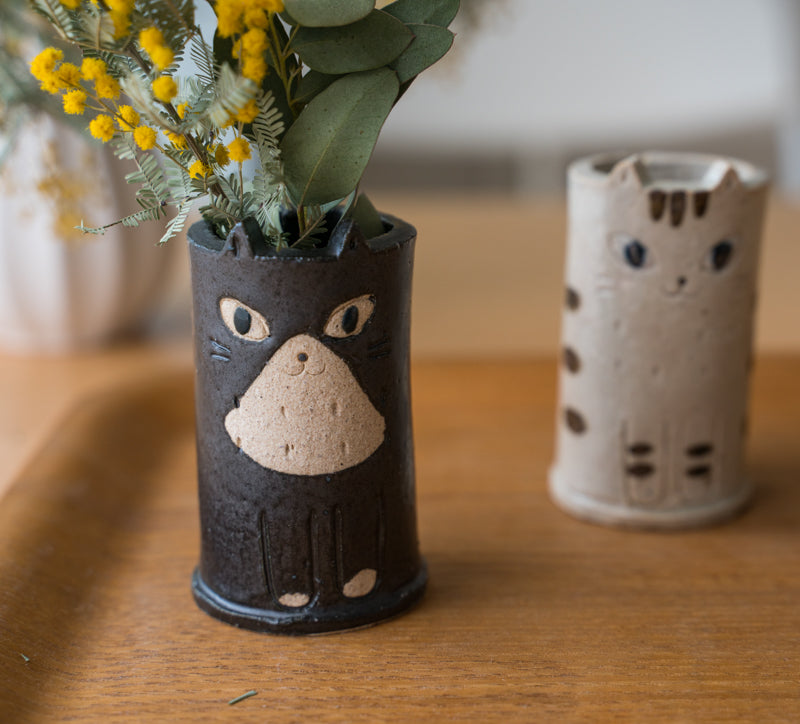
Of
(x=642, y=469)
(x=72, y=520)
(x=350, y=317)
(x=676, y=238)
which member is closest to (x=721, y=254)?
(x=676, y=238)

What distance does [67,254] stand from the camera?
0.85 metres

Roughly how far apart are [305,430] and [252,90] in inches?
6.2

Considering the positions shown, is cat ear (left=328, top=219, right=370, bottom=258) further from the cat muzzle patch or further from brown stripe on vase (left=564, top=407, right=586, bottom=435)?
brown stripe on vase (left=564, top=407, right=586, bottom=435)

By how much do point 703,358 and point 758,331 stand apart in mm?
373

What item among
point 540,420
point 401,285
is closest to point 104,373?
point 540,420

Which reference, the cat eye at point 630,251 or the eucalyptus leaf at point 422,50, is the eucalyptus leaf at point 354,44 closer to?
the eucalyptus leaf at point 422,50

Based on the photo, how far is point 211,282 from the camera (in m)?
0.46

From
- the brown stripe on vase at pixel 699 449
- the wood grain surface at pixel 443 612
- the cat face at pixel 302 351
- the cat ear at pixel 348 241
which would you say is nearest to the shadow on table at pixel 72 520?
the wood grain surface at pixel 443 612

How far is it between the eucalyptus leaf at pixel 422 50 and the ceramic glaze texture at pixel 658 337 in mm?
164

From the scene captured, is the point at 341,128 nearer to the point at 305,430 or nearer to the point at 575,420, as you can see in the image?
the point at 305,430

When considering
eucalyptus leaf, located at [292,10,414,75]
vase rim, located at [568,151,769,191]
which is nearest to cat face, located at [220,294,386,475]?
eucalyptus leaf, located at [292,10,414,75]

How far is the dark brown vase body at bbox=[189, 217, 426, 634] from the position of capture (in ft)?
1.48

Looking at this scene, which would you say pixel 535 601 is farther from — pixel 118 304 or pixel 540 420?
pixel 118 304

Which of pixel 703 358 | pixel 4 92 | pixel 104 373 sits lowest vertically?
pixel 104 373
